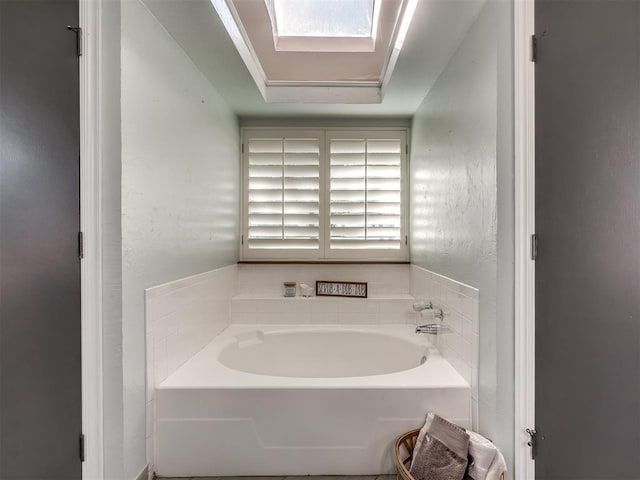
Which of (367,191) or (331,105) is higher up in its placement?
(331,105)

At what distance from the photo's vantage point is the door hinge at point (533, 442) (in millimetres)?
1126

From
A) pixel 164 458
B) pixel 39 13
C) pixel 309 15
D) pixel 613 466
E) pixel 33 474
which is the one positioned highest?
pixel 309 15

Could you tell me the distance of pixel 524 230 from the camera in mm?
1144

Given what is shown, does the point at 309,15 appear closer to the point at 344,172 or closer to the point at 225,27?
the point at 225,27

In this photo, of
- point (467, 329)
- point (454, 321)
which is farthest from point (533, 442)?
point (454, 321)

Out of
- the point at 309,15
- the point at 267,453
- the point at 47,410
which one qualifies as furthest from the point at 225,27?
the point at 267,453

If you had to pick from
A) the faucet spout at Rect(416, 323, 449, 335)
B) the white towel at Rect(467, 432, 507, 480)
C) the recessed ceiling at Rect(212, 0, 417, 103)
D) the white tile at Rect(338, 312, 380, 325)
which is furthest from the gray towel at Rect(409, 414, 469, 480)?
the recessed ceiling at Rect(212, 0, 417, 103)

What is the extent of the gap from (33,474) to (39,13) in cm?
143

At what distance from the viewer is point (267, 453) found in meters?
1.44

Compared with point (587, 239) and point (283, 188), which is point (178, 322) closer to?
point (283, 188)

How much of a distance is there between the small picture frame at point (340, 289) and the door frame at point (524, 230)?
56.2 inches

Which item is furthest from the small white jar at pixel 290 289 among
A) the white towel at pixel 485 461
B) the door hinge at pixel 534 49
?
the door hinge at pixel 534 49

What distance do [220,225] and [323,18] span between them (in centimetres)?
136

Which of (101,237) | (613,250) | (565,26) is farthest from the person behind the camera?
(101,237)
